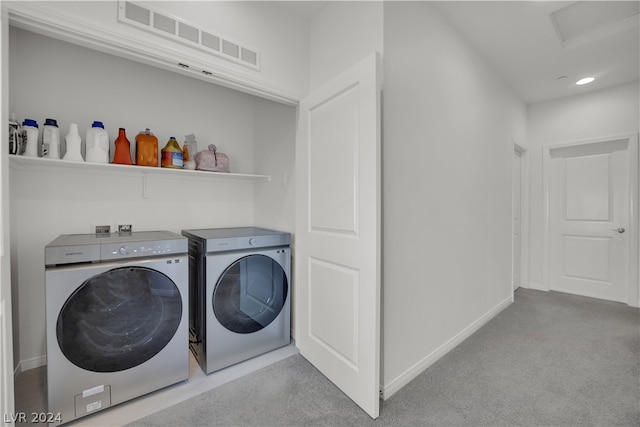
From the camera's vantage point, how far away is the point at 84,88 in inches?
81.4

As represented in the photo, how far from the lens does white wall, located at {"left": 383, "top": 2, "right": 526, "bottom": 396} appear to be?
1770 mm

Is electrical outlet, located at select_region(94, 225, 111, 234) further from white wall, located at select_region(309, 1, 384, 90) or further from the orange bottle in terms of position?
white wall, located at select_region(309, 1, 384, 90)

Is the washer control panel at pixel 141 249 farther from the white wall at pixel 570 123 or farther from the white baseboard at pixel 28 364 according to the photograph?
the white wall at pixel 570 123

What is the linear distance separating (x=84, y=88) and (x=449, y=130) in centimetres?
278

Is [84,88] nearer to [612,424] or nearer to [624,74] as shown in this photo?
[612,424]

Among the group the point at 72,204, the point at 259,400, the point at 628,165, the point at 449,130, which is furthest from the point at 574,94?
the point at 72,204

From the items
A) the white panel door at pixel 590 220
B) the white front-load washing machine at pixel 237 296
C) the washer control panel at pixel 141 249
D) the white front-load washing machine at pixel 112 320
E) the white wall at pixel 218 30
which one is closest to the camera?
the white wall at pixel 218 30

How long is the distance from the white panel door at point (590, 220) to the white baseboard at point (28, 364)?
18.1ft

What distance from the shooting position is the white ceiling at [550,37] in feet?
6.93

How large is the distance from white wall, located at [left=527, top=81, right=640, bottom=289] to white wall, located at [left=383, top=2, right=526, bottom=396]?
1.42 meters

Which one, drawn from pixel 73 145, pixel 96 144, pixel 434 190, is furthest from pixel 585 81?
pixel 73 145

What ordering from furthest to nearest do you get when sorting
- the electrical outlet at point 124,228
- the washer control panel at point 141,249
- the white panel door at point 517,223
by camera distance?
the white panel door at point 517,223, the electrical outlet at point 124,228, the washer control panel at point 141,249

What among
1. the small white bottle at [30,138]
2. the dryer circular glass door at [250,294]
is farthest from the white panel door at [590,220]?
the small white bottle at [30,138]

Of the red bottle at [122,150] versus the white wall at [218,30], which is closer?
the white wall at [218,30]
